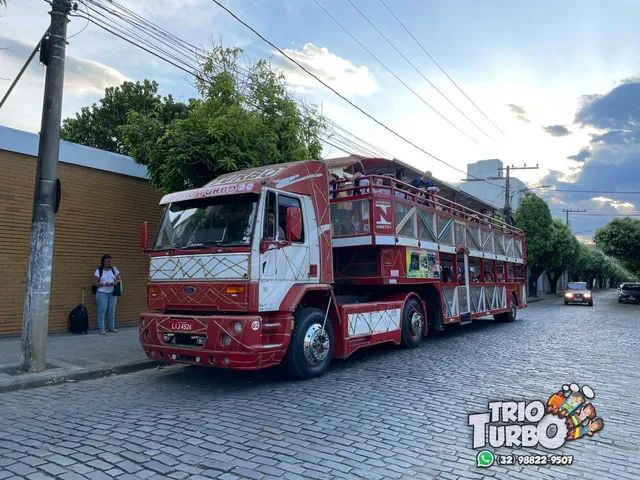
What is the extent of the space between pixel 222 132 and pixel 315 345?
481cm

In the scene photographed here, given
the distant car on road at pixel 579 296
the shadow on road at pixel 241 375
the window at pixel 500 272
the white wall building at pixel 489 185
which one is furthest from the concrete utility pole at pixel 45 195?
the white wall building at pixel 489 185

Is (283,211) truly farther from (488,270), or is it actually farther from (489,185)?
(489,185)

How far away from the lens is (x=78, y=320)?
10.9 m

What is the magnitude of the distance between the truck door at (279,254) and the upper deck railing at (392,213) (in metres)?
1.94

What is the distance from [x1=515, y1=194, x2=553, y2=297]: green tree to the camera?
114ft

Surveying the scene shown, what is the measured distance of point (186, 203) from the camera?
7.23m

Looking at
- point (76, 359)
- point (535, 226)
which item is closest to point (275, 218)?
point (76, 359)

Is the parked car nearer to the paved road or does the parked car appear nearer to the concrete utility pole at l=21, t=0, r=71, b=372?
the paved road

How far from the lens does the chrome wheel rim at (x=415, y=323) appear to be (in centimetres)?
998

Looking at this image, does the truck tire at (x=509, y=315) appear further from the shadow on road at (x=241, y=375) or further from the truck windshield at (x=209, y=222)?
the truck windshield at (x=209, y=222)

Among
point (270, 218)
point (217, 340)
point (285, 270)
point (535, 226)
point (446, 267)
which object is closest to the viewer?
point (217, 340)

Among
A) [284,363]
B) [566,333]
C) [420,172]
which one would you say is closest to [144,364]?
[284,363]

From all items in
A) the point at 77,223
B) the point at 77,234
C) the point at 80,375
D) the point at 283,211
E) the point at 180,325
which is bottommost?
the point at 80,375

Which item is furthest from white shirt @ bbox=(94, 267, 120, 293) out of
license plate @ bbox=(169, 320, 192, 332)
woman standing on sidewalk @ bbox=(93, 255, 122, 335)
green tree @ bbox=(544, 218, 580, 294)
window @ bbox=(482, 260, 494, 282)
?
green tree @ bbox=(544, 218, 580, 294)
